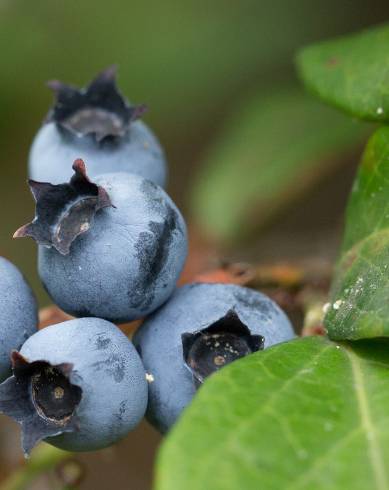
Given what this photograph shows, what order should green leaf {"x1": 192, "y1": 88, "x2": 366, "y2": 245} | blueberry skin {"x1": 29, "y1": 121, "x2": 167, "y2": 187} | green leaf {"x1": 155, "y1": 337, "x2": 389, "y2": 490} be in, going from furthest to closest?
1. green leaf {"x1": 192, "y1": 88, "x2": 366, "y2": 245}
2. blueberry skin {"x1": 29, "y1": 121, "x2": 167, "y2": 187}
3. green leaf {"x1": 155, "y1": 337, "x2": 389, "y2": 490}

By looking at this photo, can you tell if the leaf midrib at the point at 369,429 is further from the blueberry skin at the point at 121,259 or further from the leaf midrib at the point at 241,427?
the blueberry skin at the point at 121,259

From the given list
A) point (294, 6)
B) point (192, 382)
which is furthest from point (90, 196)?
point (294, 6)

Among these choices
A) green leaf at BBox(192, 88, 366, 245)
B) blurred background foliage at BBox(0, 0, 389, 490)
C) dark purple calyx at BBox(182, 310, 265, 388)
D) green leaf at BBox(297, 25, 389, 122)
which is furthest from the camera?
blurred background foliage at BBox(0, 0, 389, 490)

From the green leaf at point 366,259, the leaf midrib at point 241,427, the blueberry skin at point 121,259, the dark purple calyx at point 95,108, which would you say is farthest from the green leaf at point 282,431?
the dark purple calyx at point 95,108

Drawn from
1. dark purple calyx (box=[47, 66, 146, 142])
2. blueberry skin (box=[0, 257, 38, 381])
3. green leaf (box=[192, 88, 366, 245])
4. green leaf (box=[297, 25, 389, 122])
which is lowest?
green leaf (box=[192, 88, 366, 245])

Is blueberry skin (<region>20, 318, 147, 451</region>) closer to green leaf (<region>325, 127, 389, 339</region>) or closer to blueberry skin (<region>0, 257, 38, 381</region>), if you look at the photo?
blueberry skin (<region>0, 257, 38, 381</region>)

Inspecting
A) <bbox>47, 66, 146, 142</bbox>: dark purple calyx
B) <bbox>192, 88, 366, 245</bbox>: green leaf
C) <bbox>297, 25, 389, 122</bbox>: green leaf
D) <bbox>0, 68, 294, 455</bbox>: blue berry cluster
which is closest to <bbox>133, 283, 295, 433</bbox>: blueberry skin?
<bbox>0, 68, 294, 455</bbox>: blue berry cluster
